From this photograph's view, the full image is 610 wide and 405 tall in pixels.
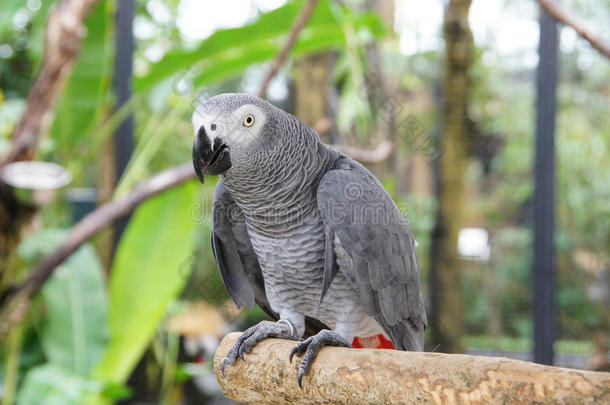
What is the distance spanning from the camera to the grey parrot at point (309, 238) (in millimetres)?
549

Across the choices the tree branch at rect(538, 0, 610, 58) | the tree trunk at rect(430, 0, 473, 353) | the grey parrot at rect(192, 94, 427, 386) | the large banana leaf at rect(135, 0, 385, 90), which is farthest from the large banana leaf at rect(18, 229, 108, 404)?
the tree branch at rect(538, 0, 610, 58)

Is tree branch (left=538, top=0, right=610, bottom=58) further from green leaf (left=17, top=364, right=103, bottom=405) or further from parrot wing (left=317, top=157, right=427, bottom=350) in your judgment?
green leaf (left=17, top=364, right=103, bottom=405)

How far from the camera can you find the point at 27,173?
1.14m

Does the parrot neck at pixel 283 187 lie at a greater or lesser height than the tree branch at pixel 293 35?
lesser

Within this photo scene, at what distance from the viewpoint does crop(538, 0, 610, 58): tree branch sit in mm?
926

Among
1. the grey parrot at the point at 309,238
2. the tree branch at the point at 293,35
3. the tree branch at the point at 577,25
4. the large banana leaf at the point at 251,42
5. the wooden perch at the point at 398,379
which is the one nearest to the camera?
the wooden perch at the point at 398,379

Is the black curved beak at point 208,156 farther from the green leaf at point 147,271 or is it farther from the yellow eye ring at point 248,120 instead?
the green leaf at point 147,271

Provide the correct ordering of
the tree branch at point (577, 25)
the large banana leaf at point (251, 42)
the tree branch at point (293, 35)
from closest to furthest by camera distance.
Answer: the tree branch at point (577, 25) → the tree branch at point (293, 35) → the large banana leaf at point (251, 42)

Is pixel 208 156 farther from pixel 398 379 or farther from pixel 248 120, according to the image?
pixel 398 379

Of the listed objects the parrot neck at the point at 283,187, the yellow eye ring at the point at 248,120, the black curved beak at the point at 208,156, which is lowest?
the parrot neck at the point at 283,187

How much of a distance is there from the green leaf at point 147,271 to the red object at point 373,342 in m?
0.66

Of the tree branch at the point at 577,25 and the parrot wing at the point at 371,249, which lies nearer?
the parrot wing at the point at 371,249

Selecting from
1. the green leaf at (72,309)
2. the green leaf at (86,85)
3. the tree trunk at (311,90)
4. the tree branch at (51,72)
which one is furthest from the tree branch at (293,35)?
the green leaf at (72,309)

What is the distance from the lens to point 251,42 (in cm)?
130
